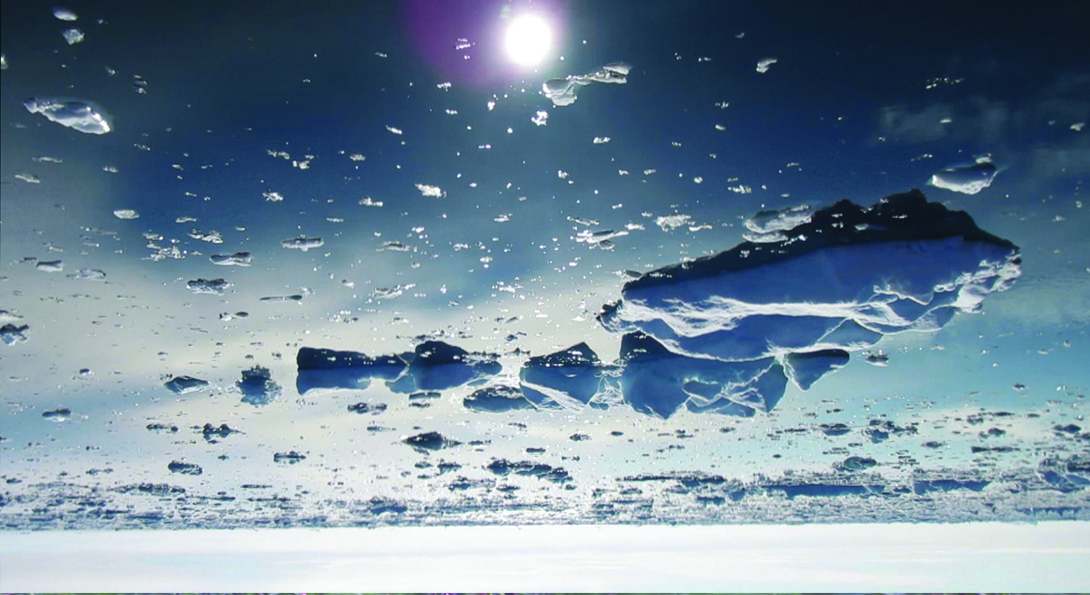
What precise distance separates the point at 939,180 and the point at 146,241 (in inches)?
254

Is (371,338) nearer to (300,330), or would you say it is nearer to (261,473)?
(300,330)

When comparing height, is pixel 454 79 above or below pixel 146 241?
above

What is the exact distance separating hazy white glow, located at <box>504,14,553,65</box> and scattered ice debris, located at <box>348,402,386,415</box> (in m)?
5.32

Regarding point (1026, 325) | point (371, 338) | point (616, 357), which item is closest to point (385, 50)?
point (371, 338)

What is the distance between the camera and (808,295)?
16.2 feet

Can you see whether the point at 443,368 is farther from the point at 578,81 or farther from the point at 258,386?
the point at 578,81

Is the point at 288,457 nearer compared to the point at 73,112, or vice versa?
the point at 73,112

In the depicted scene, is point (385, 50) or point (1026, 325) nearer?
point (385, 50)

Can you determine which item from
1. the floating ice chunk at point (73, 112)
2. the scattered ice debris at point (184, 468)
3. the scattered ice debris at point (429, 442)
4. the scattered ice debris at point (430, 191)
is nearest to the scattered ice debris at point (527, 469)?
the scattered ice debris at point (429, 442)

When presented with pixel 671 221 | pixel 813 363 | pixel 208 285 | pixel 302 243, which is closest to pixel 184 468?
pixel 208 285

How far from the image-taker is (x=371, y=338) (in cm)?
630

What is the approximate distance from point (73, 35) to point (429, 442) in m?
6.79

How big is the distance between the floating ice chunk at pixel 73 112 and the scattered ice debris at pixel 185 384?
3774 mm

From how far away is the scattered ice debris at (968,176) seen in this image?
169 inches
